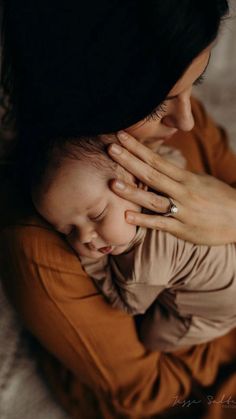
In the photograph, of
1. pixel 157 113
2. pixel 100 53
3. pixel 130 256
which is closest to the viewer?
pixel 100 53

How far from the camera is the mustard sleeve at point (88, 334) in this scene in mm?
830

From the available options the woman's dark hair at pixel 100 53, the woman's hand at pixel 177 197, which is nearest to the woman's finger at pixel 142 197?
the woman's hand at pixel 177 197

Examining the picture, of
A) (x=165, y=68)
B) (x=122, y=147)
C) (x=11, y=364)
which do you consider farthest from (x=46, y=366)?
(x=165, y=68)

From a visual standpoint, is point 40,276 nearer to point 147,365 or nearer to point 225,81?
point 147,365

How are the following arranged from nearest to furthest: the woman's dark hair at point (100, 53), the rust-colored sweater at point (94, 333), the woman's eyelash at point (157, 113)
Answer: the woman's dark hair at point (100, 53), the woman's eyelash at point (157, 113), the rust-colored sweater at point (94, 333)

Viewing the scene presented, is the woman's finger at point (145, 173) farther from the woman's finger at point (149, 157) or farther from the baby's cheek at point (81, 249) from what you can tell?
the baby's cheek at point (81, 249)

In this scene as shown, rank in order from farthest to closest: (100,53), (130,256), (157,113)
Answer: (130,256) → (157,113) → (100,53)

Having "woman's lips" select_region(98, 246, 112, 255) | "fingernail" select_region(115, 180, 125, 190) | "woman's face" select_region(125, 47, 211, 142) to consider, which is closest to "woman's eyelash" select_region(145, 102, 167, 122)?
"woman's face" select_region(125, 47, 211, 142)

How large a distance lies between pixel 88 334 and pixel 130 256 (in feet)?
0.55

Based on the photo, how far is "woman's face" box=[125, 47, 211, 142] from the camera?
2.32ft

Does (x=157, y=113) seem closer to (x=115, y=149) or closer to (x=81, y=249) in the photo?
(x=115, y=149)

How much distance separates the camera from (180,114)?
78 centimetres

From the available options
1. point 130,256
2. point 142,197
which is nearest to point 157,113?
point 142,197

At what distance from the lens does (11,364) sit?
4.15 ft
